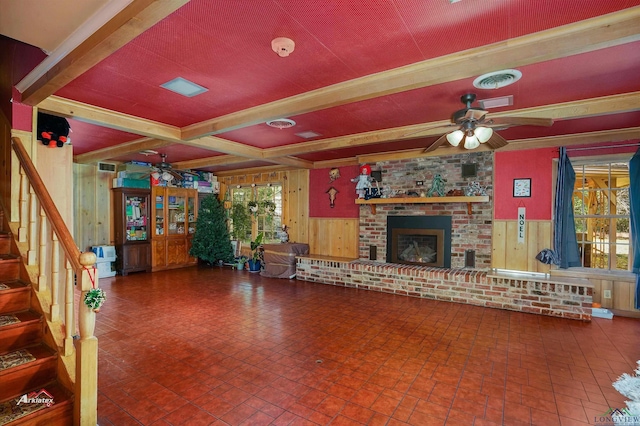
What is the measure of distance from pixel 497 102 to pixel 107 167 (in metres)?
7.81

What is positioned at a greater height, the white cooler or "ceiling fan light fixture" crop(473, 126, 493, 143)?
"ceiling fan light fixture" crop(473, 126, 493, 143)

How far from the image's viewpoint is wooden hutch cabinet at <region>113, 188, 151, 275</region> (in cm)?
725

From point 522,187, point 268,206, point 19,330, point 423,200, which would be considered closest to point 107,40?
point 19,330

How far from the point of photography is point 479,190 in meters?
5.42

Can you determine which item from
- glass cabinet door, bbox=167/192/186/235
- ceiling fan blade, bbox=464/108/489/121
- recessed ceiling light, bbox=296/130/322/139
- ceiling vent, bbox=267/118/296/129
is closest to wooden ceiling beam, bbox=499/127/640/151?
ceiling fan blade, bbox=464/108/489/121

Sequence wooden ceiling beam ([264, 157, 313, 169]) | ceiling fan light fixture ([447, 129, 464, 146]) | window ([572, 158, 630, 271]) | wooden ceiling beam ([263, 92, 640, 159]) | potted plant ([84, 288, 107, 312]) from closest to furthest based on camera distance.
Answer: potted plant ([84, 288, 107, 312]) → wooden ceiling beam ([263, 92, 640, 159]) → ceiling fan light fixture ([447, 129, 464, 146]) → window ([572, 158, 630, 271]) → wooden ceiling beam ([264, 157, 313, 169])

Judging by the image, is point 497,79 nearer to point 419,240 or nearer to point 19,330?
point 419,240

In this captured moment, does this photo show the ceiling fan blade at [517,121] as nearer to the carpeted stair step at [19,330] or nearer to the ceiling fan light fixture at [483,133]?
the ceiling fan light fixture at [483,133]

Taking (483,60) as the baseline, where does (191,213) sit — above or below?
below

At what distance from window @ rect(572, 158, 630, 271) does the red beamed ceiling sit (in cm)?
108

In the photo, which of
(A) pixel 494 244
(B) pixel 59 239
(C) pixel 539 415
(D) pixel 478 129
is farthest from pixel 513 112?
(B) pixel 59 239

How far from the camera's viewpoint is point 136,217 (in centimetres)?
753

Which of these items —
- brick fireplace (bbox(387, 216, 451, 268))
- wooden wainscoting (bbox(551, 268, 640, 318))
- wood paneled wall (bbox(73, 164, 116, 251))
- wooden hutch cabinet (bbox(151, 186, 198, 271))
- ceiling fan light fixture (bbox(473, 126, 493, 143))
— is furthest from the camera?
wooden hutch cabinet (bbox(151, 186, 198, 271))

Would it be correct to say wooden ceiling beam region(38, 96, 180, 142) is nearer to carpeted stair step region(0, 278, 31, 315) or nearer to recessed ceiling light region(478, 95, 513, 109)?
carpeted stair step region(0, 278, 31, 315)
